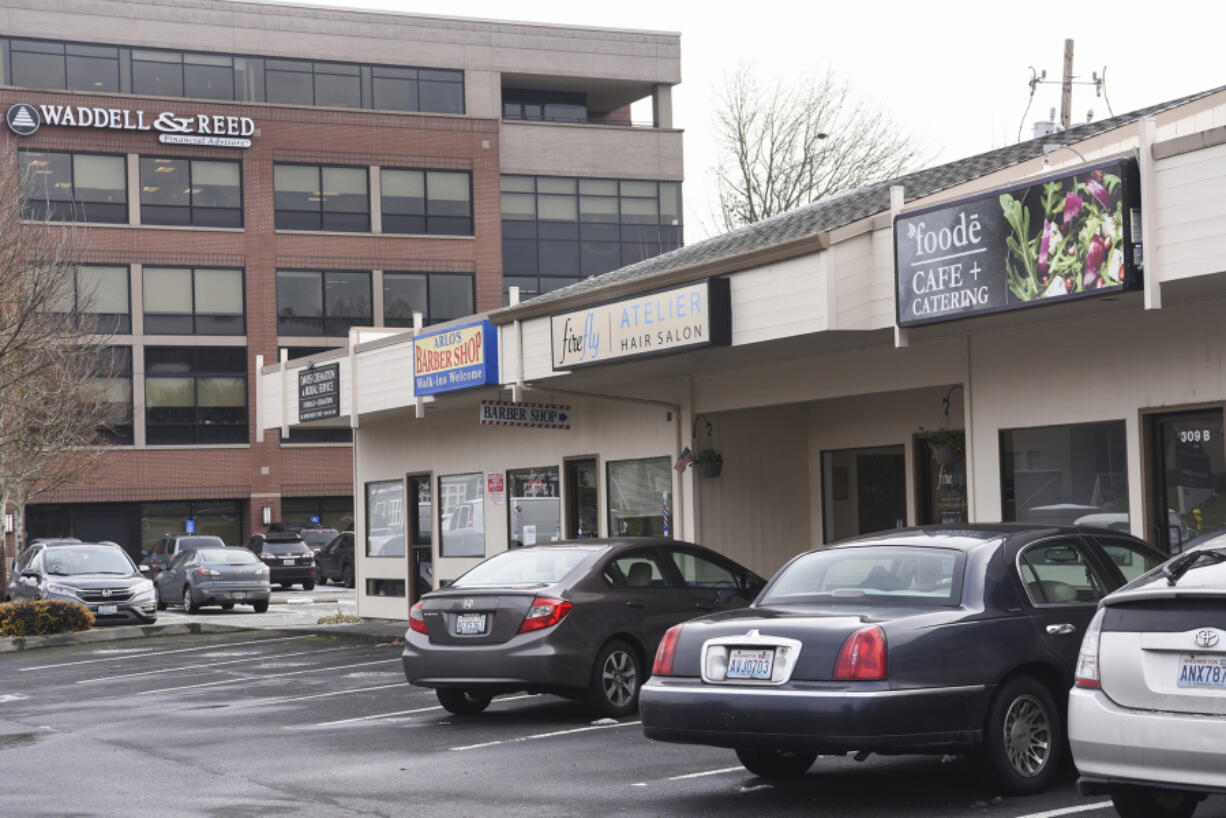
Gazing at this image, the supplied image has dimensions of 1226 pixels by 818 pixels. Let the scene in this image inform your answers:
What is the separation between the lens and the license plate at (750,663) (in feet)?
26.7

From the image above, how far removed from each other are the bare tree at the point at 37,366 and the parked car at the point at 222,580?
3793 millimetres

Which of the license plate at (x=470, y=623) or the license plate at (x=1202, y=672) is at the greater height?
the license plate at (x=1202, y=672)

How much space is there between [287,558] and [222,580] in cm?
919

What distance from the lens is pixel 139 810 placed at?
8.80 m

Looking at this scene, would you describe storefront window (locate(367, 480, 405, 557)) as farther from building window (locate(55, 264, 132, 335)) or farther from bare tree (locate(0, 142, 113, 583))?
building window (locate(55, 264, 132, 335))

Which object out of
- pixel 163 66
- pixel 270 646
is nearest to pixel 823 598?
pixel 270 646

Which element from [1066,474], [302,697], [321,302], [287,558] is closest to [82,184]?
[321,302]

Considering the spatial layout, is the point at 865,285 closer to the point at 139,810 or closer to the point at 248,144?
the point at 139,810

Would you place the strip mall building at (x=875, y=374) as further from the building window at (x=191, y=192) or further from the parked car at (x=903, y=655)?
the building window at (x=191, y=192)

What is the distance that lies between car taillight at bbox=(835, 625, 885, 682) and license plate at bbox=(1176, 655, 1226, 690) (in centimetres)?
171

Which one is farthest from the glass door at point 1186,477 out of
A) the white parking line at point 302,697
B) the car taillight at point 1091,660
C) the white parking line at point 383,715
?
the white parking line at point 302,697

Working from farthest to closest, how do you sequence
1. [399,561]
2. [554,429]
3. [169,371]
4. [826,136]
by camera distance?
[169,371], [826,136], [399,561], [554,429]

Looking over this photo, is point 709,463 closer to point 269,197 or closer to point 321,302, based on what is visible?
point 321,302

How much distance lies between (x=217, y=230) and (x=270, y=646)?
1256 inches
